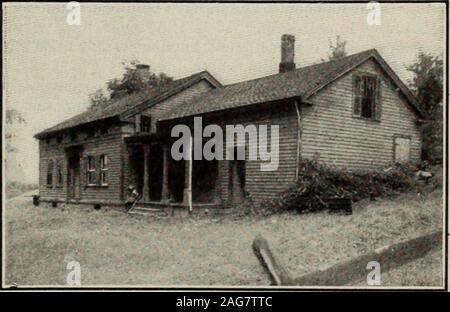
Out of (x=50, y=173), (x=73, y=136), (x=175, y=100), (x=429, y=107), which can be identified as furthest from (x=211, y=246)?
(x=50, y=173)

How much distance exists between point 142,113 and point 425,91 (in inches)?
441

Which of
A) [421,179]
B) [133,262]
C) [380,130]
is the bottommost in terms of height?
[133,262]

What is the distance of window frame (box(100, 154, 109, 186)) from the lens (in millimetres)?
22391

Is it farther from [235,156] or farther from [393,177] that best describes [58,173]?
[393,177]

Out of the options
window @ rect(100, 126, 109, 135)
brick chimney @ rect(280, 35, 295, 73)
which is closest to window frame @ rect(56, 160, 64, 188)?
window @ rect(100, 126, 109, 135)

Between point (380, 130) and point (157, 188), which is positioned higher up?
point (380, 130)

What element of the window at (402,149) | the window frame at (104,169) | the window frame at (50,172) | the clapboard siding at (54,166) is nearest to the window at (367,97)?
the window at (402,149)

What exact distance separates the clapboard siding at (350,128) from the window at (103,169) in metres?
10.1

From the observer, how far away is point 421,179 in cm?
1644

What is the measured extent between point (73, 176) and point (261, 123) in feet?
39.7

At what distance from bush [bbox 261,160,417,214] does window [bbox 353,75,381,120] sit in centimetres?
209

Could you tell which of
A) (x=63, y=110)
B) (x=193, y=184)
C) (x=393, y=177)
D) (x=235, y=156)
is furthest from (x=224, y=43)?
(x=193, y=184)

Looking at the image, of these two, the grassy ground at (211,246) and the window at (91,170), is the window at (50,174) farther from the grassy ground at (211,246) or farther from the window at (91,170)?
the grassy ground at (211,246)

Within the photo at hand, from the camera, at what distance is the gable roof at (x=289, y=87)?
1602 centimetres
